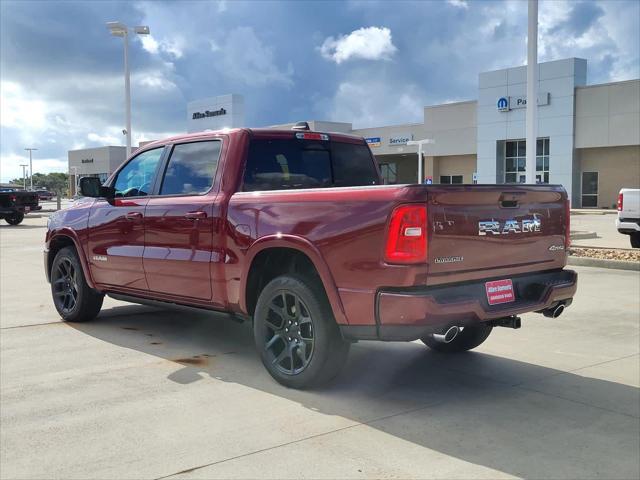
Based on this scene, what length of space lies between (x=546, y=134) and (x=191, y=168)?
48.0 metres

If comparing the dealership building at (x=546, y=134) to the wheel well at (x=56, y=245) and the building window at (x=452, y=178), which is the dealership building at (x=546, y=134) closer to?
the building window at (x=452, y=178)

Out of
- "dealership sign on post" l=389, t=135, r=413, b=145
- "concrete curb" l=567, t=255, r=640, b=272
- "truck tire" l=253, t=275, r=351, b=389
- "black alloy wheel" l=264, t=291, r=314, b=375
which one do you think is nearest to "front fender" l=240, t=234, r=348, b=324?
"truck tire" l=253, t=275, r=351, b=389

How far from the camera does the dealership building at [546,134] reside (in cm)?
4609

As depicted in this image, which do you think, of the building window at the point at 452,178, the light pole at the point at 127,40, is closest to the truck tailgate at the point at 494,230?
the light pole at the point at 127,40

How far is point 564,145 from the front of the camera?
159 feet

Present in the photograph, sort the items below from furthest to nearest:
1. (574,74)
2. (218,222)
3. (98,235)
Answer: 1. (574,74)
2. (98,235)
3. (218,222)

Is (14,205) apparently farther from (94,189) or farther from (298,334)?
(298,334)

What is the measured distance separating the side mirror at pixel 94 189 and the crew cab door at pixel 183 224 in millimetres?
810

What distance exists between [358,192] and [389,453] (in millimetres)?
1585

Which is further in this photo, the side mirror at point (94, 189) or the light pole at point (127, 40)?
the light pole at point (127, 40)

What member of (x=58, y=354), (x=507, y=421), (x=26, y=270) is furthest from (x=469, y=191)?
(x=26, y=270)

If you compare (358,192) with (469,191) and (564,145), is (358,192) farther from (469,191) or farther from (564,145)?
(564,145)

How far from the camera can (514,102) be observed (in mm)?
50625

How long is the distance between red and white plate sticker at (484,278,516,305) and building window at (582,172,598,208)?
156 feet
